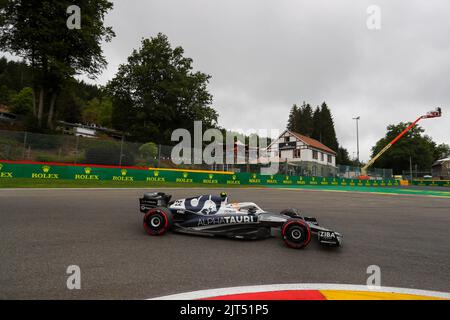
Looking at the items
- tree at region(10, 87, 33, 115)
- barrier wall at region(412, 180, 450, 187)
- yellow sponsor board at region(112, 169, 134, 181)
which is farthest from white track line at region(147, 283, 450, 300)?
Answer: tree at region(10, 87, 33, 115)

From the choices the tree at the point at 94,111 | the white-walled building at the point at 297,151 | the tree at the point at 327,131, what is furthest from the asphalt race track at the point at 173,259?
the tree at the point at 94,111

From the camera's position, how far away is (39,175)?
1502 centimetres

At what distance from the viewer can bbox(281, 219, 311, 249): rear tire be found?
394 centimetres

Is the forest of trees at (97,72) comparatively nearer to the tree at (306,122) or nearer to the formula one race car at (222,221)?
the formula one race car at (222,221)

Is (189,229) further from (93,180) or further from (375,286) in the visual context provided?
(93,180)

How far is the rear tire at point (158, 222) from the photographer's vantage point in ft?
14.5

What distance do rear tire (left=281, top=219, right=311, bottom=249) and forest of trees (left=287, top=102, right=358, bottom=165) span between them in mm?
72884

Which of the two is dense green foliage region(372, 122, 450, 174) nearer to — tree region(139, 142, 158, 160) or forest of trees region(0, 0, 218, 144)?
forest of trees region(0, 0, 218, 144)

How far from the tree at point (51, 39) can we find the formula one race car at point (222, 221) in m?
28.0

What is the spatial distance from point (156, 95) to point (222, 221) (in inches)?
1437

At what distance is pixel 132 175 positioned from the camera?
58.3 feet
